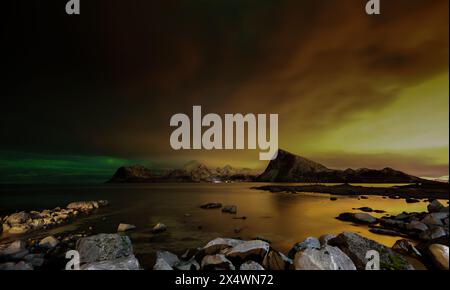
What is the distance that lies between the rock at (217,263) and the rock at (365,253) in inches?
104

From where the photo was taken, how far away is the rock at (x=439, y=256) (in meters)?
4.58

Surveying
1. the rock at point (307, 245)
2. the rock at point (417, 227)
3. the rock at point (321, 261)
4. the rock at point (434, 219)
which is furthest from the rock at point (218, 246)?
the rock at point (434, 219)

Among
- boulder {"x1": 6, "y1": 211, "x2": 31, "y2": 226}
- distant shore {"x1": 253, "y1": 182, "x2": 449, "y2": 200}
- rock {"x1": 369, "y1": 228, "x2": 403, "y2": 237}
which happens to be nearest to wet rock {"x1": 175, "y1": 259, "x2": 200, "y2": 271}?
rock {"x1": 369, "y1": 228, "x2": 403, "y2": 237}

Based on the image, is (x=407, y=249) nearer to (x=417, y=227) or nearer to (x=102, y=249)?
A: (x=417, y=227)

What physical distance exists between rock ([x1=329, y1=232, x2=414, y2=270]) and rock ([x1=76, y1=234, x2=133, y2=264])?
4.93 m

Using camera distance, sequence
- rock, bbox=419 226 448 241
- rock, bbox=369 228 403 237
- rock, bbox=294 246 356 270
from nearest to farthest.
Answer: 1. rock, bbox=294 246 356 270
2. rock, bbox=419 226 448 241
3. rock, bbox=369 228 403 237

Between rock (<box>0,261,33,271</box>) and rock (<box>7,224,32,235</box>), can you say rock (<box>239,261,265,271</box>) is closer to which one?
rock (<box>0,261,33,271</box>)

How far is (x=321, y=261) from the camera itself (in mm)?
3992

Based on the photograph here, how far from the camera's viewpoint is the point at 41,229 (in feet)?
29.7

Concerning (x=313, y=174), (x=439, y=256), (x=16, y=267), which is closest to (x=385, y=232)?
(x=439, y=256)

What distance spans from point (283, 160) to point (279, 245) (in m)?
72.3

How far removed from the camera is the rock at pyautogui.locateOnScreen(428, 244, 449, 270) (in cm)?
458
